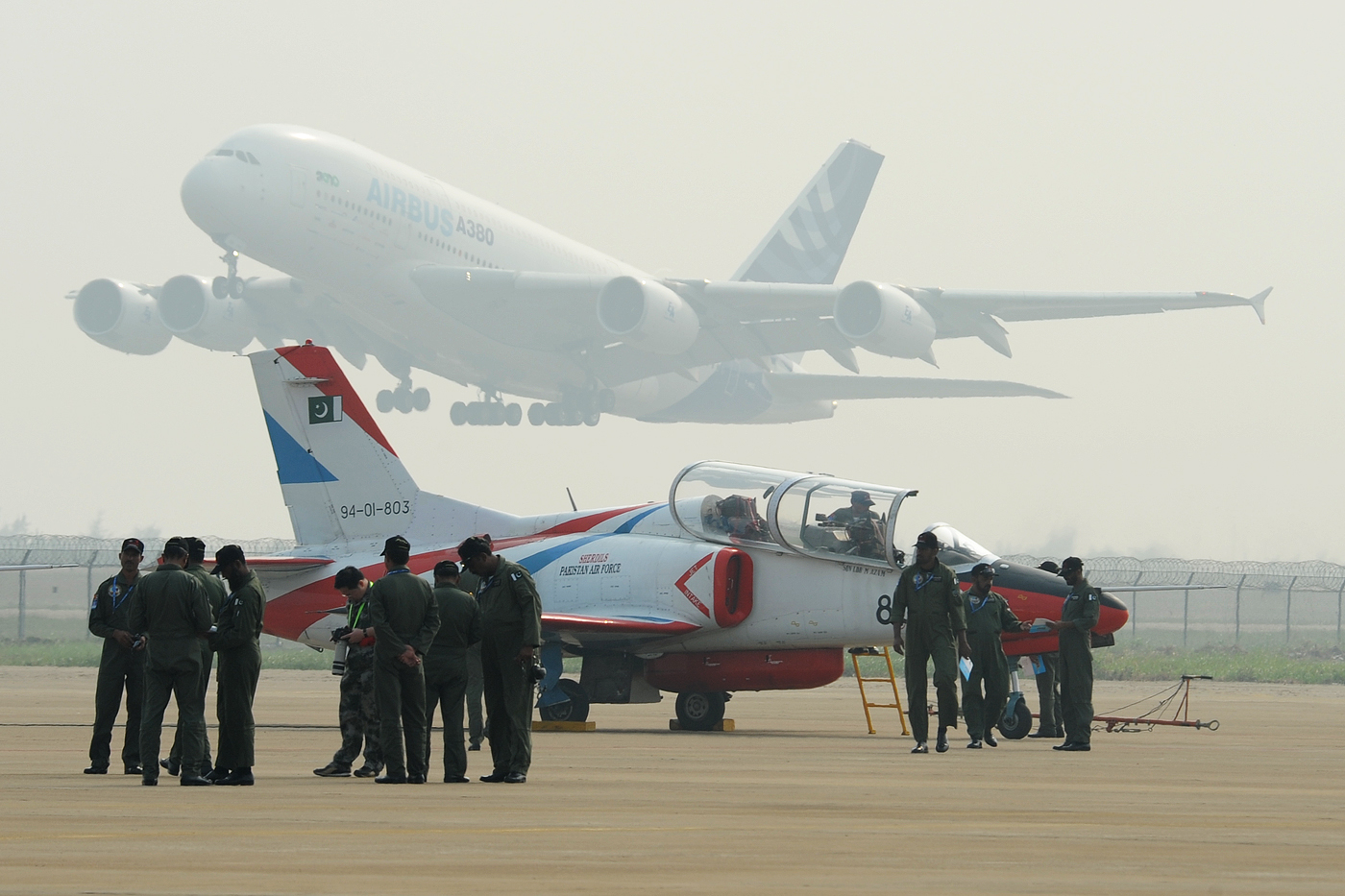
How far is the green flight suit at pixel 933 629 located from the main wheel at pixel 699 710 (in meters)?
3.43

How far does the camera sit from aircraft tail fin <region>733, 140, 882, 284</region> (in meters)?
56.9

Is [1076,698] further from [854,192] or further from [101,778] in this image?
[854,192]

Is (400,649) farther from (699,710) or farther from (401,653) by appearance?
(699,710)

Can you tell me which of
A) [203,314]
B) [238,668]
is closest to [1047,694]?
[238,668]

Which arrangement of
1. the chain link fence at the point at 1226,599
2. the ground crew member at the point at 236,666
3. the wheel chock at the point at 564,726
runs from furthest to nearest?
the chain link fence at the point at 1226,599
the wheel chock at the point at 564,726
the ground crew member at the point at 236,666

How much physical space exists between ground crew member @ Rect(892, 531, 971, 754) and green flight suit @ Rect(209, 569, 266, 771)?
505 centimetres

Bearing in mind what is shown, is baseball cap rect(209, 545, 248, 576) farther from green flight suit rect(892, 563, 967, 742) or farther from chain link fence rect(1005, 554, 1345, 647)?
chain link fence rect(1005, 554, 1345, 647)

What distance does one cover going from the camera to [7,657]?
3372 cm

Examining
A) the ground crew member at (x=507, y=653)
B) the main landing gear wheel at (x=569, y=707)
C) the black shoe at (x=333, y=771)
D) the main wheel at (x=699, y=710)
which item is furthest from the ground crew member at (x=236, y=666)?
the main wheel at (x=699, y=710)

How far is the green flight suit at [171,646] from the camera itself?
9734 mm

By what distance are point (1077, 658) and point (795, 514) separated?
2.87 metres

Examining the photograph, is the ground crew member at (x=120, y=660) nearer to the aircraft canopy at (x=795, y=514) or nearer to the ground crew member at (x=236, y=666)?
the ground crew member at (x=236, y=666)

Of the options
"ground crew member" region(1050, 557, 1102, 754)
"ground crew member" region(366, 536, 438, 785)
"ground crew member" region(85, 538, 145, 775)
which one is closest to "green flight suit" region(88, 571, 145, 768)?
"ground crew member" region(85, 538, 145, 775)

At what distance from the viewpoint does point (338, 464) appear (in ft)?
57.9
